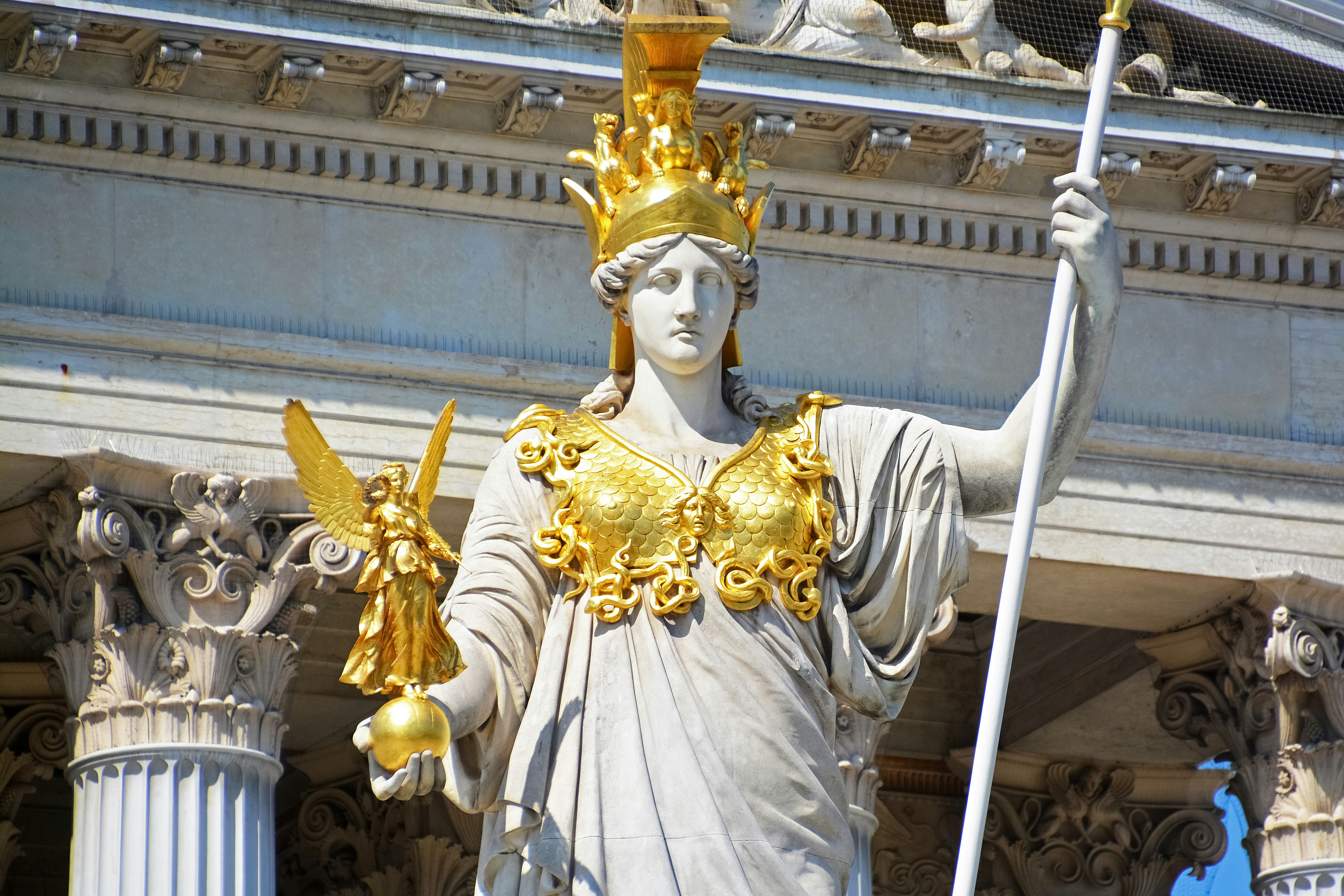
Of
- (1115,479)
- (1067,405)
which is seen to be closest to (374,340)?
(1115,479)

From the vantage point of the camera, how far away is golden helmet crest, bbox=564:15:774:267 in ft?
Answer: 24.7

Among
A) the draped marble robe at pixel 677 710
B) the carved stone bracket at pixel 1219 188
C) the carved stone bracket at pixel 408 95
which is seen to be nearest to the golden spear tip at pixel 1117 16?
the draped marble robe at pixel 677 710

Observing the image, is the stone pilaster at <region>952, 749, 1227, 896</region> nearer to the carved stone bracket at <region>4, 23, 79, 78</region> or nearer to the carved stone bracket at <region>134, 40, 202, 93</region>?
the carved stone bracket at <region>134, 40, 202, 93</region>

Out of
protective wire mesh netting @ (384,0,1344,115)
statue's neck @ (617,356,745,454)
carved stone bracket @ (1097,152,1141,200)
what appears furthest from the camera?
protective wire mesh netting @ (384,0,1344,115)

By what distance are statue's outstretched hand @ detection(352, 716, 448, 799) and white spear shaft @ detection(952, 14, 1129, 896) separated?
4.08 feet

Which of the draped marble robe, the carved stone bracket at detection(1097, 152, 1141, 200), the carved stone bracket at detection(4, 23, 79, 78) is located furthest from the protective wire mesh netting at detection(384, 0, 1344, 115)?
the draped marble robe

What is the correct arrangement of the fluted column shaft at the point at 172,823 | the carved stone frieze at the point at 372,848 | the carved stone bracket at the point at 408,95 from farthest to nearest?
the carved stone frieze at the point at 372,848 < the carved stone bracket at the point at 408,95 < the fluted column shaft at the point at 172,823

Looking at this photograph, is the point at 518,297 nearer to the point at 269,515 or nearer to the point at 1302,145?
the point at 269,515

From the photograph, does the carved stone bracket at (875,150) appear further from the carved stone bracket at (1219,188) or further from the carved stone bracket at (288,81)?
the carved stone bracket at (288,81)

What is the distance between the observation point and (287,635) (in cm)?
1526

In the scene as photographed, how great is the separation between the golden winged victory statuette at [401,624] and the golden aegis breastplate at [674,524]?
19.6 inches

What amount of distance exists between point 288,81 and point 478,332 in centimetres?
174

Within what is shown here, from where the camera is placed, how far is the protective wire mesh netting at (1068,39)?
1694 centimetres

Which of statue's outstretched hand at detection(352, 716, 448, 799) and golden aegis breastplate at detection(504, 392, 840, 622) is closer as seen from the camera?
statue's outstretched hand at detection(352, 716, 448, 799)
